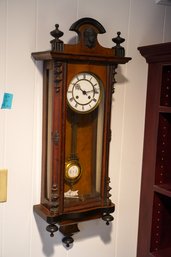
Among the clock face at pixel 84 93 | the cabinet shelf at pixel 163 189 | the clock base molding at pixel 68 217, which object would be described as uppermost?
the clock face at pixel 84 93

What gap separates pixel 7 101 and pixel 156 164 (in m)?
0.66

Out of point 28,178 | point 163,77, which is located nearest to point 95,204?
point 28,178

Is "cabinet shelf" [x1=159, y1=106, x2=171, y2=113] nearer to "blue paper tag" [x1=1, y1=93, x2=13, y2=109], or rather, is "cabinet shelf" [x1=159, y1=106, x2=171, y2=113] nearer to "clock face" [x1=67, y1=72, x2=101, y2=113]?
"clock face" [x1=67, y1=72, x2=101, y2=113]

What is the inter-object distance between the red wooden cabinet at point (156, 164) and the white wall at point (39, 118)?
0.04 meters

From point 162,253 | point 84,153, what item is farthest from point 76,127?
point 162,253

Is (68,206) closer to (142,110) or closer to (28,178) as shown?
A: (28,178)

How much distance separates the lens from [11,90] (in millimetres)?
1238

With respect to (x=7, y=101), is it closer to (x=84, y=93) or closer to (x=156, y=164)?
(x=84, y=93)

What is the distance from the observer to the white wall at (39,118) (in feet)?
4.06

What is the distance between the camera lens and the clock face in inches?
47.7

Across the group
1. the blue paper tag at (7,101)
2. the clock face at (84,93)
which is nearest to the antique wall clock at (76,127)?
the clock face at (84,93)

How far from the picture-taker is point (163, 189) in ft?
4.73

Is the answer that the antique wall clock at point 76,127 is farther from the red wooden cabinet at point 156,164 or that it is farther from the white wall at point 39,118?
the red wooden cabinet at point 156,164

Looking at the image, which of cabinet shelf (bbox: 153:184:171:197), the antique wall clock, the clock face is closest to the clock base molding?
the antique wall clock
